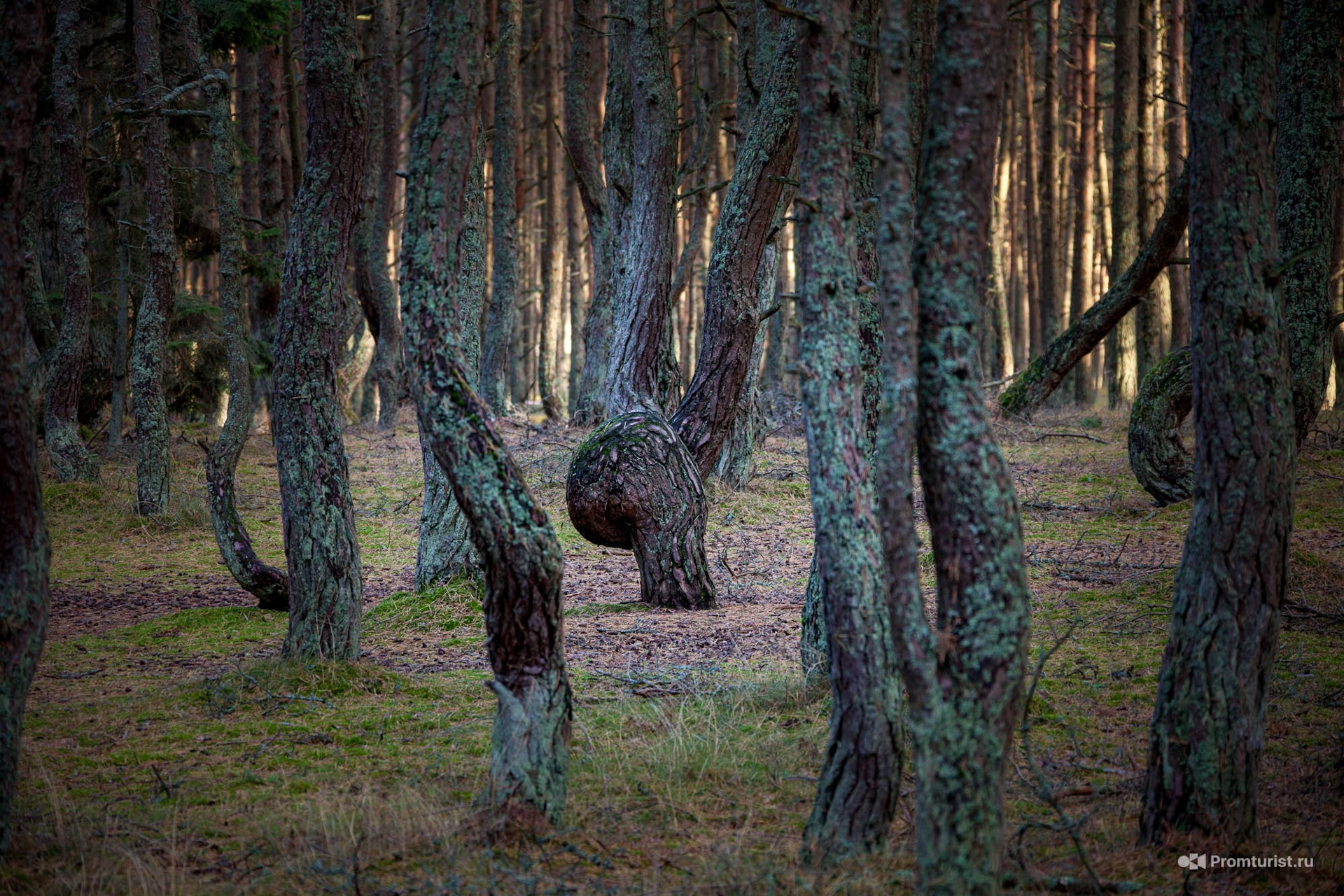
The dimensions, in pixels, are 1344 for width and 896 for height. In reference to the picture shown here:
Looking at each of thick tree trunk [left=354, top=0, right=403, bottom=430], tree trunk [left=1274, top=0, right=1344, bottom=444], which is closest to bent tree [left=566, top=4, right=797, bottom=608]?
tree trunk [left=1274, top=0, right=1344, bottom=444]

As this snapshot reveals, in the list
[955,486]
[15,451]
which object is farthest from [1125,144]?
[15,451]

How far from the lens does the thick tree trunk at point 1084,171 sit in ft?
69.5

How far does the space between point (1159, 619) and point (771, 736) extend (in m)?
3.46

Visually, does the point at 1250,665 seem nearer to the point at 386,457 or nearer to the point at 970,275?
the point at 970,275

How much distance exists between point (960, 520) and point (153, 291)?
10731 mm

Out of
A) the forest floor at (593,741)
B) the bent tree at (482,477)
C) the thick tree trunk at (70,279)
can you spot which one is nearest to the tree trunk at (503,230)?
the thick tree trunk at (70,279)

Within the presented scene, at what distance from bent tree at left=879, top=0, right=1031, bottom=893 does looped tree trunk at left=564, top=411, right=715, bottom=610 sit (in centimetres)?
481

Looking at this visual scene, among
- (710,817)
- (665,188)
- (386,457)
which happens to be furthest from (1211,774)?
(386,457)

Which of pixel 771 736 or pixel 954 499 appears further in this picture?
pixel 771 736

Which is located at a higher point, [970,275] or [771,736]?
[970,275]

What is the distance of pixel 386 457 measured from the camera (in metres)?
16.3

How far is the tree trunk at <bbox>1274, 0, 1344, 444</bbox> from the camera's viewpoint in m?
6.28

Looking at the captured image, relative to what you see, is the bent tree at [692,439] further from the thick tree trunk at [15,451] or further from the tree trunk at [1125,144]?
the tree trunk at [1125,144]

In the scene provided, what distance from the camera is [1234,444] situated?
366 cm
